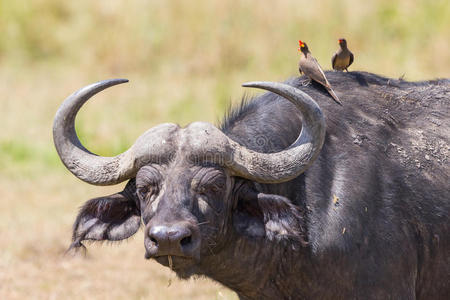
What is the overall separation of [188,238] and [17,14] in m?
14.3

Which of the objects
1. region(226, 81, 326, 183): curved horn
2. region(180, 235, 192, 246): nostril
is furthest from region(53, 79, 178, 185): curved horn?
Result: region(180, 235, 192, 246): nostril

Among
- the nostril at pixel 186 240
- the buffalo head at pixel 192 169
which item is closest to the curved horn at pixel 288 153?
the buffalo head at pixel 192 169

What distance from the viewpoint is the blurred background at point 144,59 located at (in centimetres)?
1120

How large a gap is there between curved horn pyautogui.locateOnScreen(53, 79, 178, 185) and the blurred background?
405 cm

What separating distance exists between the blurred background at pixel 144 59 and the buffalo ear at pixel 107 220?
12.6ft

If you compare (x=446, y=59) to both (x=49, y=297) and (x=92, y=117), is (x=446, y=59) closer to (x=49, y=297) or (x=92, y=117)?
(x=92, y=117)

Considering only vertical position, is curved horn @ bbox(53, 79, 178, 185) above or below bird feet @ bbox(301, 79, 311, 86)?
below

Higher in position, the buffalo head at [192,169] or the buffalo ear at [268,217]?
the buffalo head at [192,169]

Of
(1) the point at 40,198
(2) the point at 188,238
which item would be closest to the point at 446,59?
(1) the point at 40,198

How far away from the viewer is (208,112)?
42.6ft

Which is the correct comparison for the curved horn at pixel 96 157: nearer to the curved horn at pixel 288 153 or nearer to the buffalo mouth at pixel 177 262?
the curved horn at pixel 288 153

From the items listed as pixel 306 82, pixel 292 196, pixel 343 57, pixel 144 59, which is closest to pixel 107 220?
pixel 292 196

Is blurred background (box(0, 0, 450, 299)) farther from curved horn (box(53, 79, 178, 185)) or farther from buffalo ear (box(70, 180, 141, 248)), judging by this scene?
curved horn (box(53, 79, 178, 185))

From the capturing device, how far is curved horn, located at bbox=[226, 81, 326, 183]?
4410mm
